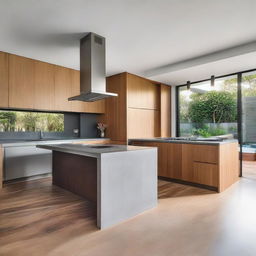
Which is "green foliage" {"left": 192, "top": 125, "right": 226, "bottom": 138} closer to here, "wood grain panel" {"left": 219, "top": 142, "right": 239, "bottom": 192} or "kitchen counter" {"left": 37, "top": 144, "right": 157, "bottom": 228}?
"wood grain panel" {"left": 219, "top": 142, "right": 239, "bottom": 192}

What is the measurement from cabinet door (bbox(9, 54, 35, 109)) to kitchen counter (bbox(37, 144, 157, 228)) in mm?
1479

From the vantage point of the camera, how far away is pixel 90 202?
8.67 ft

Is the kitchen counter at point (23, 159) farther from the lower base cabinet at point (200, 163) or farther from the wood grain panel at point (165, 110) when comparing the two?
the wood grain panel at point (165, 110)

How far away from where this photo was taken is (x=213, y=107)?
4641 mm

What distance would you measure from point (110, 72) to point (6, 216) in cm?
340

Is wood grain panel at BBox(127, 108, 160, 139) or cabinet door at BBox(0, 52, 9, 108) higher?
cabinet door at BBox(0, 52, 9, 108)

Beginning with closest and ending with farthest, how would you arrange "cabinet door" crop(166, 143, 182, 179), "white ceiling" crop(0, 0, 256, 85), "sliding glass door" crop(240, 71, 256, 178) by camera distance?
"white ceiling" crop(0, 0, 256, 85), "cabinet door" crop(166, 143, 182, 179), "sliding glass door" crop(240, 71, 256, 178)

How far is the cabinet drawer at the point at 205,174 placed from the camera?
309 centimetres

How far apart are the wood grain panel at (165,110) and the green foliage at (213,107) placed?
592mm

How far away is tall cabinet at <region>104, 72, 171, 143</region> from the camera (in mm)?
4434

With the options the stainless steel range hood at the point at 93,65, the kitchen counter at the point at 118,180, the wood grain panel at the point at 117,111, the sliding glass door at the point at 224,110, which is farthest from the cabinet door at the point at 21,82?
the sliding glass door at the point at 224,110

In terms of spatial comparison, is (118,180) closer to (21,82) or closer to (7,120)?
(21,82)

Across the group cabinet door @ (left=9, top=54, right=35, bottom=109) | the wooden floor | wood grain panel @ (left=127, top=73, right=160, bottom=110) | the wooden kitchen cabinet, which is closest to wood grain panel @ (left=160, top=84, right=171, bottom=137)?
wood grain panel @ (left=127, top=73, right=160, bottom=110)

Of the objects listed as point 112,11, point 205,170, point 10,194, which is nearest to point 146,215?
point 205,170
